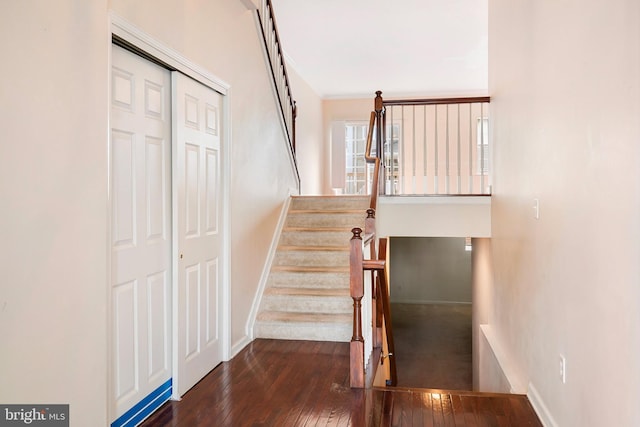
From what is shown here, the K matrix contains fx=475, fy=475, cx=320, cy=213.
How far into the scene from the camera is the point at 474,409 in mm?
2693

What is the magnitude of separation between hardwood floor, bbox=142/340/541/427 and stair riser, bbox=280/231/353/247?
1.65 metres

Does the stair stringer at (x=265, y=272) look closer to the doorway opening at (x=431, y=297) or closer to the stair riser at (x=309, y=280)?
the stair riser at (x=309, y=280)

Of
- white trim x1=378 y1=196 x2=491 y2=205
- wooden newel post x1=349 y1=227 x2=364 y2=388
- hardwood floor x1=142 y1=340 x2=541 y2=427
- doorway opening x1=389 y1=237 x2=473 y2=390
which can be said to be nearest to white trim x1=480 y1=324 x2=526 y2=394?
hardwood floor x1=142 y1=340 x2=541 y2=427

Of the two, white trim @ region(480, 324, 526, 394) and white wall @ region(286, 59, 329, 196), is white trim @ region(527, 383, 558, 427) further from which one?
white wall @ region(286, 59, 329, 196)

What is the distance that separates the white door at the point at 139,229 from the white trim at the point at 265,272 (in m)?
1.25

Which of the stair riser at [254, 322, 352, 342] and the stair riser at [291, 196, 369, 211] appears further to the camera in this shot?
the stair riser at [291, 196, 369, 211]

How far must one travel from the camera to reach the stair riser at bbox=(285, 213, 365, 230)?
5.04 meters

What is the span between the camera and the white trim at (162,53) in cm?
224

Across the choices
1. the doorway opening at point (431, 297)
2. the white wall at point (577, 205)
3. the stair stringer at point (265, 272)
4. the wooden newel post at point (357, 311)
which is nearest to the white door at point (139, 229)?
the wooden newel post at point (357, 311)

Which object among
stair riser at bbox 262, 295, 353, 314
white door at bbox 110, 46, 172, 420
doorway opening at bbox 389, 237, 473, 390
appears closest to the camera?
white door at bbox 110, 46, 172, 420

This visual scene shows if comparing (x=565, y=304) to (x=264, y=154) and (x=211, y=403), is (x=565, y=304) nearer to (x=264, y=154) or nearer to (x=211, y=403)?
(x=211, y=403)

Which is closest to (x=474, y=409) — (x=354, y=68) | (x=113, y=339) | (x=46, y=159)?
(x=113, y=339)

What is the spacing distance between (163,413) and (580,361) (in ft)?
7.10

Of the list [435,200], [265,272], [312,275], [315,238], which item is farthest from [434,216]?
[265,272]
